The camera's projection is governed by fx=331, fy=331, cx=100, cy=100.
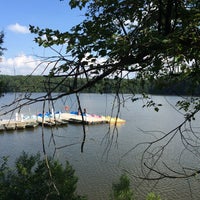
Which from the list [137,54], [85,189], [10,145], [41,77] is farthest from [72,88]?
[10,145]

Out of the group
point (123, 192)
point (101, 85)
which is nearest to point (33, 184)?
point (123, 192)

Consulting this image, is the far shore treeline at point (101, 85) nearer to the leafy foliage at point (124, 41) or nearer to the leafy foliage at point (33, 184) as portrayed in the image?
the leafy foliage at point (124, 41)

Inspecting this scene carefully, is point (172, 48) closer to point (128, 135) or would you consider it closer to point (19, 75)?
point (19, 75)

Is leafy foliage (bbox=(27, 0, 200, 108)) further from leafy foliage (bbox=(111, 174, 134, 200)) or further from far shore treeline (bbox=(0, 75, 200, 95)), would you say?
leafy foliage (bbox=(111, 174, 134, 200))

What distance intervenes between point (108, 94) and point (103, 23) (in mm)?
544

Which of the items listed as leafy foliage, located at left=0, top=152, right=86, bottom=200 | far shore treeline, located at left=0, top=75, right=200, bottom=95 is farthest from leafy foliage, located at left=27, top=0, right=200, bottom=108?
leafy foliage, located at left=0, top=152, right=86, bottom=200

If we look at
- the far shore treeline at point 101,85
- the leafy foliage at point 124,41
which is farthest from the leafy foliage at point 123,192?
the leafy foliage at point 124,41

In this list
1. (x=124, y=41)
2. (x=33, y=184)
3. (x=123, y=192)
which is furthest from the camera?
(x=33, y=184)

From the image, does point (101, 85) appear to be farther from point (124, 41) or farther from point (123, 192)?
point (123, 192)

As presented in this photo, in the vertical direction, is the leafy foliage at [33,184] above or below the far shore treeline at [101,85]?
below

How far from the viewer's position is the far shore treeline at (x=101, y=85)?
179 centimetres

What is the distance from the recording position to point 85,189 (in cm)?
1667

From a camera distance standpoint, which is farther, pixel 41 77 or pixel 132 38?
pixel 132 38

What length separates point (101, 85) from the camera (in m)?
2.49
